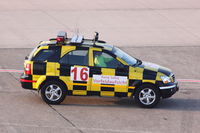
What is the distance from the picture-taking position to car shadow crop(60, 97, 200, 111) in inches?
547

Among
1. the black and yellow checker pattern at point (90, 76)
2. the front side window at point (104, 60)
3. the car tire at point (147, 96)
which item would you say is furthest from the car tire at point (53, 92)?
the car tire at point (147, 96)

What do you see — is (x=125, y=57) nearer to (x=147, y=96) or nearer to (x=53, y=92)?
(x=147, y=96)

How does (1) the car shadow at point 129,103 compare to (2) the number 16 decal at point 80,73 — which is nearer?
(2) the number 16 decal at point 80,73

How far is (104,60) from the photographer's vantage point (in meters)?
13.7

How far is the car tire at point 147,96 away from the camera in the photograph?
44.8 ft

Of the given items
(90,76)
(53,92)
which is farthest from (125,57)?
(53,92)

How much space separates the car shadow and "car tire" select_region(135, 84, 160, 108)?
247mm

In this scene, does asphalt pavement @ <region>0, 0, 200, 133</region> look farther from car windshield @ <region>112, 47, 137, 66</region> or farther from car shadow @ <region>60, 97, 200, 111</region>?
car windshield @ <region>112, 47, 137, 66</region>

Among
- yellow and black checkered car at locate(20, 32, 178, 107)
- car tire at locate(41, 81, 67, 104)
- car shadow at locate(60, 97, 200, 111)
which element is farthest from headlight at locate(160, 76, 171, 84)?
car tire at locate(41, 81, 67, 104)

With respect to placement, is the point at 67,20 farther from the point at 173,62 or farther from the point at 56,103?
the point at 56,103

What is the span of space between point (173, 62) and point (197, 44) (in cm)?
275

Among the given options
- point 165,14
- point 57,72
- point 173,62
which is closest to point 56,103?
point 57,72

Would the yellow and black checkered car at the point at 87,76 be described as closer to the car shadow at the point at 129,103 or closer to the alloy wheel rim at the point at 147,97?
the alloy wheel rim at the point at 147,97

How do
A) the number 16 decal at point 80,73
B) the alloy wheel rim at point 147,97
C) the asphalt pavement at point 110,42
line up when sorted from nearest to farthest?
the asphalt pavement at point 110,42, the number 16 decal at point 80,73, the alloy wheel rim at point 147,97
